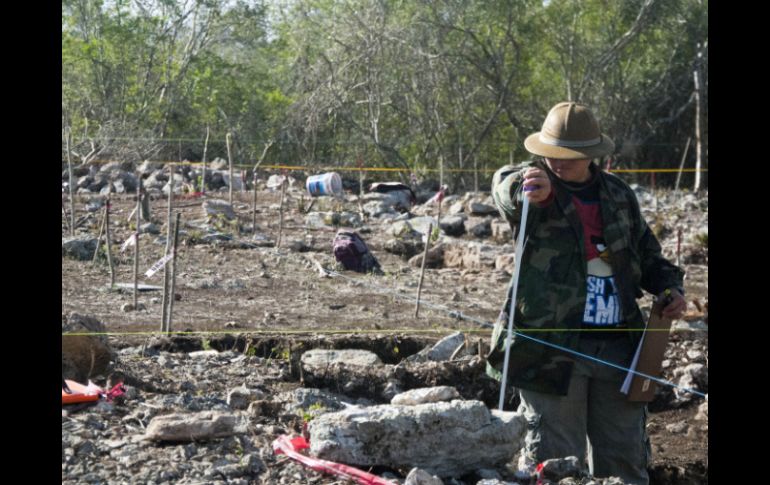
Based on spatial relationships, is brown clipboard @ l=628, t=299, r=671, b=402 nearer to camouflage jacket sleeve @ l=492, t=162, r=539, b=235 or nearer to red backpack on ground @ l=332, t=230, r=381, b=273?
camouflage jacket sleeve @ l=492, t=162, r=539, b=235

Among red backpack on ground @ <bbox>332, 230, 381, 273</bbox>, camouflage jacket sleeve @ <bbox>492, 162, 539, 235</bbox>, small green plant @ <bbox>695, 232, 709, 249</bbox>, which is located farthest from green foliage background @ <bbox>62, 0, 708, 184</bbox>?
camouflage jacket sleeve @ <bbox>492, 162, 539, 235</bbox>

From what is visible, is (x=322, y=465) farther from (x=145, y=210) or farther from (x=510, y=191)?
(x=145, y=210)

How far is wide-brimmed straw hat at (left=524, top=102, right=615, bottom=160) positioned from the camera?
13.2ft

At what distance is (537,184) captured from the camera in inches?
150

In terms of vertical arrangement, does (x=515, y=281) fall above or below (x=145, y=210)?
above

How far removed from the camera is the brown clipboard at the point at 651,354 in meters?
4.09

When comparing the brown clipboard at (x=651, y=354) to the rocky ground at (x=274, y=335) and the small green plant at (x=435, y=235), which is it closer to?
the rocky ground at (x=274, y=335)

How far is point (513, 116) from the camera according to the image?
836 inches

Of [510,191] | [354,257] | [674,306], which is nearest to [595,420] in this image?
[674,306]

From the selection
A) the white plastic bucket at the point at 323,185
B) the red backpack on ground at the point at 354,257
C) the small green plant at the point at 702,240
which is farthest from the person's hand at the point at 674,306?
the white plastic bucket at the point at 323,185

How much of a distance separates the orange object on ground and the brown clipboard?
83.7 inches

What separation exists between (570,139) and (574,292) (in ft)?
2.00
